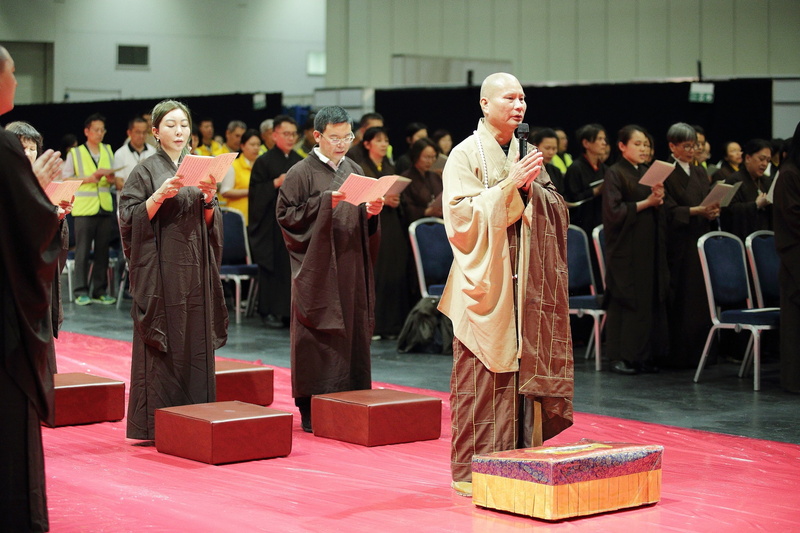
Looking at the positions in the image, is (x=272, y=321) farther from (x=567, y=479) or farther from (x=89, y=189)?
(x=567, y=479)

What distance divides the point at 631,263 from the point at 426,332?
1574 millimetres

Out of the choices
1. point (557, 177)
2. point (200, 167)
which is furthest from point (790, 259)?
point (200, 167)

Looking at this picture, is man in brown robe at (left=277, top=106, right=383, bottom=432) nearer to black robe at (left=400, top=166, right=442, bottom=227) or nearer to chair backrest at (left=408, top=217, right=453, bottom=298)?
chair backrest at (left=408, top=217, right=453, bottom=298)

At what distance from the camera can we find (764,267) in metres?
6.65

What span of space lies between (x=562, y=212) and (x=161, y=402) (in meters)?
1.99

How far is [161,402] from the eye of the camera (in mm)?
4637

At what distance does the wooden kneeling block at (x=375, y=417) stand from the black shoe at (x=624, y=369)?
2.23 meters

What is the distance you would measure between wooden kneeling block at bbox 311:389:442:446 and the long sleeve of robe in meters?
1.09

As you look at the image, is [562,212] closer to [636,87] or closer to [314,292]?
[314,292]

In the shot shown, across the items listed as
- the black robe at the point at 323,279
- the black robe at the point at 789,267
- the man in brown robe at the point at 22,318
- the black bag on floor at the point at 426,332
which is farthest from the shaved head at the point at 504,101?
the black bag on floor at the point at 426,332

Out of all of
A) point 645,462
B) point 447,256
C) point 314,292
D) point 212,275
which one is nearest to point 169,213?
point 212,275

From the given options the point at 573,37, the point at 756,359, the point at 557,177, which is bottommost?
the point at 756,359

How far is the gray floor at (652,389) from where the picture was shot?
5273mm

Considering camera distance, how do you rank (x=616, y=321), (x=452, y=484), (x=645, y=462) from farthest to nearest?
1. (x=616, y=321)
2. (x=452, y=484)
3. (x=645, y=462)
